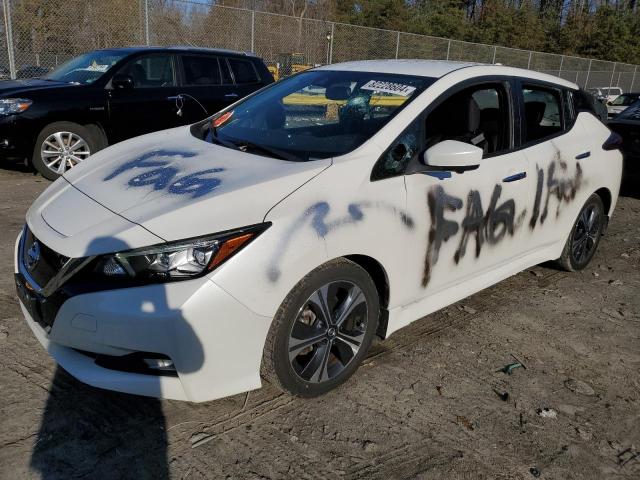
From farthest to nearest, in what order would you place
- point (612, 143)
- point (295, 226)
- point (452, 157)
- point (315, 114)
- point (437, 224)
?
1. point (612, 143)
2. point (315, 114)
3. point (437, 224)
4. point (452, 157)
5. point (295, 226)

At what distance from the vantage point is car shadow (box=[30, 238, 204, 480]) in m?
2.29

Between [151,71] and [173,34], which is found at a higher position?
[173,34]

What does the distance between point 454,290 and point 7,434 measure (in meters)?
2.44

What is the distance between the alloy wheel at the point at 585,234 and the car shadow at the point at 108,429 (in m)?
3.53

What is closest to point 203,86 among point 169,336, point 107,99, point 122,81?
point 122,81

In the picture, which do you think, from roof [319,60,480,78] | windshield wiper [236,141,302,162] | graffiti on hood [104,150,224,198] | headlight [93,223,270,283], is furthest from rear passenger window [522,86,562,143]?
headlight [93,223,270,283]

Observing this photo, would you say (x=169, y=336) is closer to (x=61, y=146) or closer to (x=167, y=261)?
(x=167, y=261)

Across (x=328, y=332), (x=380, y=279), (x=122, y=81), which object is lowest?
(x=328, y=332)

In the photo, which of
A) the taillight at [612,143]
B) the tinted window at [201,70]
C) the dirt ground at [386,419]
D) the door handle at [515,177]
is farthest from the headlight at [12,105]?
the taillight at [612,143]

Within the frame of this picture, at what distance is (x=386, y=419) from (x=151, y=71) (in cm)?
655

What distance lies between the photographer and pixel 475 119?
3.55 m

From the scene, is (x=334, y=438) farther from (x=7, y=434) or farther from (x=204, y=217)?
(x=7, y=434)

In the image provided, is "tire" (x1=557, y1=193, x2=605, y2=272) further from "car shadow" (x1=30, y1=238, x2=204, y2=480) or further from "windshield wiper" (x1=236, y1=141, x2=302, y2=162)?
"car shadow" (x1=30, y1=238, x2=204, y2=480)

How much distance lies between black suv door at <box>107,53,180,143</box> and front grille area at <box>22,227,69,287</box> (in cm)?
513
